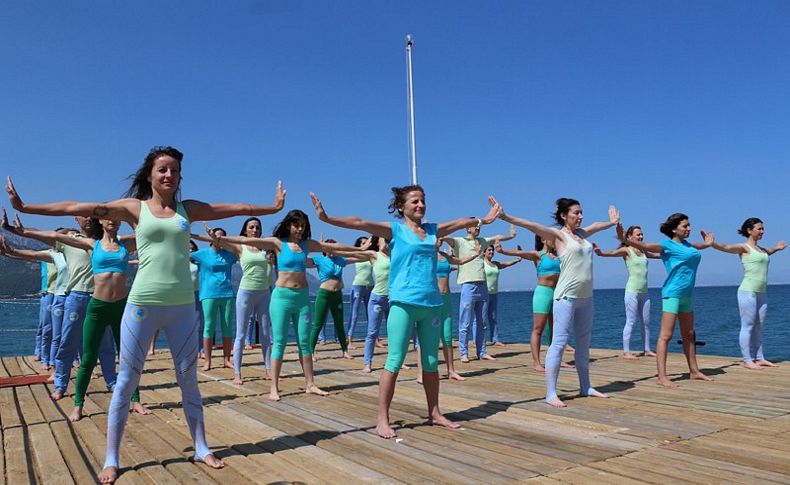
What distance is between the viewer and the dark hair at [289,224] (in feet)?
27.3

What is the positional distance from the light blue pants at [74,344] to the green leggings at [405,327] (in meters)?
4.32

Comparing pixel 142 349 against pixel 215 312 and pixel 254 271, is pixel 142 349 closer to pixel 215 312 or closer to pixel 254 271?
pixel 254 271

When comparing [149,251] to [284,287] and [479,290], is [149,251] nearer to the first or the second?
[284,287]

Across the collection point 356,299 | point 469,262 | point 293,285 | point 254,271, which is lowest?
point 356,299

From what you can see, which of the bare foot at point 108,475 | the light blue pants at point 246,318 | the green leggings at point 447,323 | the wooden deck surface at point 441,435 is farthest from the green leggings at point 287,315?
the bare foot at point 108,475

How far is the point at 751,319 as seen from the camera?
10.1m

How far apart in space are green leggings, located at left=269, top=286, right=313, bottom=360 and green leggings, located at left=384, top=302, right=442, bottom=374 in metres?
2.60

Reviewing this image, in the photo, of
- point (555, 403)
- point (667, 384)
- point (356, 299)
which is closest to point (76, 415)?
point (555, 403)

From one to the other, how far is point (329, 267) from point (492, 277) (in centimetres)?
440

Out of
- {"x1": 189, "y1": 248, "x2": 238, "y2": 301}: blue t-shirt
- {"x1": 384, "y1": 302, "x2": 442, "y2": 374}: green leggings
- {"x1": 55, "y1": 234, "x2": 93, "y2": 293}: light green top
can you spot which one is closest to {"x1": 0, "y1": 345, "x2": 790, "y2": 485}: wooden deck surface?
{"x1": 384, "y1": 302, "x2": 442, "y2": 374}: green leggings

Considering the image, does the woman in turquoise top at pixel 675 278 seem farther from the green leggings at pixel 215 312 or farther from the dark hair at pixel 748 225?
the green leggings at pixel 215 312

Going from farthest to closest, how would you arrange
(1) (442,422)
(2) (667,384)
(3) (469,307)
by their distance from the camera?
(3) (469,307) < (2) (667,384) < (1) (442,422)

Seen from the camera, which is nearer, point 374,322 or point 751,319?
Result: point 751,319

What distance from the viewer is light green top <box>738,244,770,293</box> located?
10.1 m
